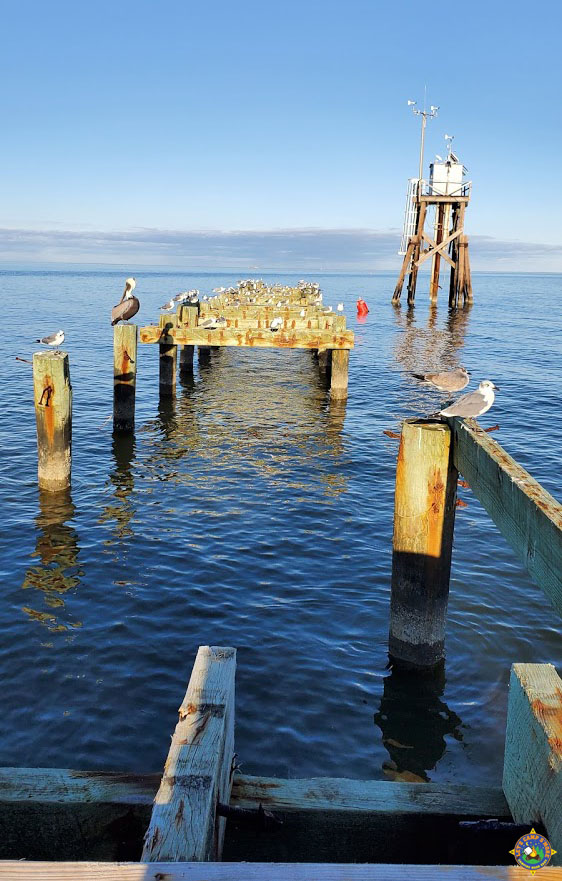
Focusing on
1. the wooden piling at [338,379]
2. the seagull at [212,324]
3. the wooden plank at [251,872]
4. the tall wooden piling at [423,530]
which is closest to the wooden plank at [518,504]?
the tall wooden piling at [423,530]

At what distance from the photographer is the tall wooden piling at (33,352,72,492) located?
10.8 metres

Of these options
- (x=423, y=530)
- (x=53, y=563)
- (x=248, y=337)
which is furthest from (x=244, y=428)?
(x=423, y=530)

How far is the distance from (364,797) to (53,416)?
9.17m

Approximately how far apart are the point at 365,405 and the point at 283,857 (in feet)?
58.5

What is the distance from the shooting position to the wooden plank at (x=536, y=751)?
2510mm

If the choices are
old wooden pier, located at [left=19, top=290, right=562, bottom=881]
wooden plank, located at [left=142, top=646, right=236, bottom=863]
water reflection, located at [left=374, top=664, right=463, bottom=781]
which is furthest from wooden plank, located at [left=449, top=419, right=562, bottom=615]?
water reflection, located at [left=374, top=664, right=463, bottom=781]

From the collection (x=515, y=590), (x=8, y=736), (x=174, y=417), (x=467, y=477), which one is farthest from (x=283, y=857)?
(x=174, y=417)

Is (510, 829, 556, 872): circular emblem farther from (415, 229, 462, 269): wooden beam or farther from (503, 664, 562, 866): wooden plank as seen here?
(415, 229, 462, 269): wooden beam

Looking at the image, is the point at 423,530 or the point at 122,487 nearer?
the point at 423,530

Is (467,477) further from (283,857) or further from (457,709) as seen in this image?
(283,857)

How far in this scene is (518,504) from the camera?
415cm

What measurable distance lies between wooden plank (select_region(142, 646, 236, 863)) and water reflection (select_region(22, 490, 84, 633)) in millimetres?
5106

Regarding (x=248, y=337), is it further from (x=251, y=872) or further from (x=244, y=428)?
(x=251, y=872)

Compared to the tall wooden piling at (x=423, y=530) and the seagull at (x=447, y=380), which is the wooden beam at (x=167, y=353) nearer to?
the seagull at (x=447, y=380)
